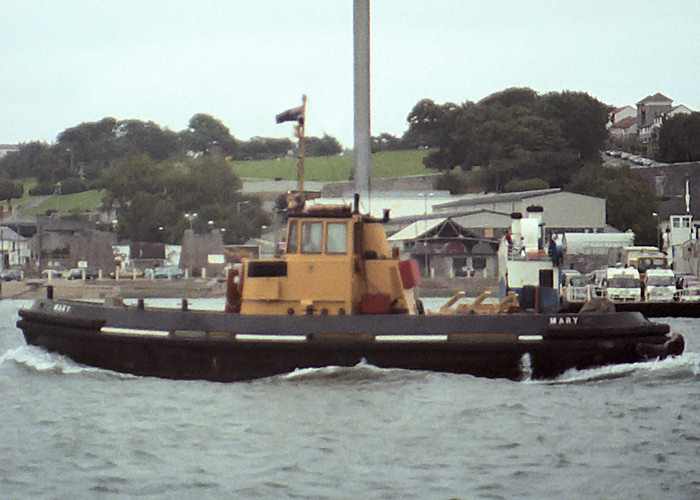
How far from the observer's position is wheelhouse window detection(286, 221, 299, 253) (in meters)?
24.2

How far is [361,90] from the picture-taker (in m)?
50.7

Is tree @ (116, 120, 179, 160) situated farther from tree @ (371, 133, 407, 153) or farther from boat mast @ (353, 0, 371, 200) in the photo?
boat mast @ (353, 0, 371, 200)

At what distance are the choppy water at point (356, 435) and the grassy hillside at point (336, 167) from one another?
12388 cm

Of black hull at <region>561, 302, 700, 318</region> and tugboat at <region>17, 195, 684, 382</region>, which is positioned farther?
black hull at <region>561, 302, 700, 318</region>

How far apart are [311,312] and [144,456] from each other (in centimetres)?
677

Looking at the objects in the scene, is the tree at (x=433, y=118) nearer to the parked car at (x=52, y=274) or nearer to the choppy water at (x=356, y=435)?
the parked car at (x=52, y=274)

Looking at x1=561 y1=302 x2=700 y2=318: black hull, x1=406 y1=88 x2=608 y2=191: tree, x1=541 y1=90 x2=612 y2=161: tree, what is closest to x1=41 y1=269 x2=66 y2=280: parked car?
x1=406 y1=88 x2=608 y2=191: tree

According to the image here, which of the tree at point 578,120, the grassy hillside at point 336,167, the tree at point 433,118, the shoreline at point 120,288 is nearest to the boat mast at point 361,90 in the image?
A: the shoreline at point 120,288

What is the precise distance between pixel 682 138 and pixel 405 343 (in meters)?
122

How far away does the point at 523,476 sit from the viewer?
15.9 meters

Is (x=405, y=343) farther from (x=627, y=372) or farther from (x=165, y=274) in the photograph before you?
(x=165, y=274)

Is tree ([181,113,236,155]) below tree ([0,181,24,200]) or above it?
above

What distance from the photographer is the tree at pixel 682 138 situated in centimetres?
13912

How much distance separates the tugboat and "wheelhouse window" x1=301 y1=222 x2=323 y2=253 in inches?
0.7
